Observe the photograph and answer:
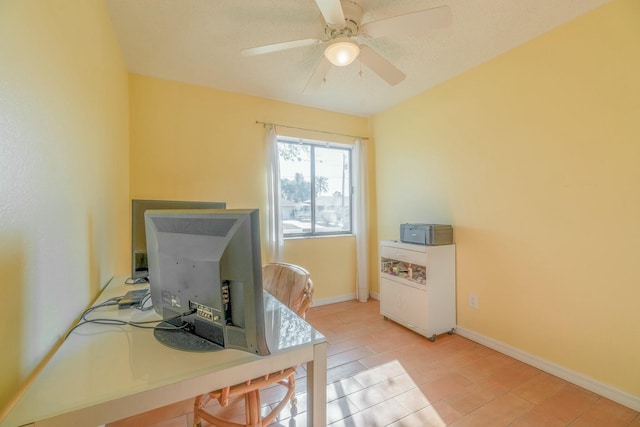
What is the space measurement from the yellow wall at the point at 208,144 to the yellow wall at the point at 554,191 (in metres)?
1.61

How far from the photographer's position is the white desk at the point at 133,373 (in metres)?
0.64

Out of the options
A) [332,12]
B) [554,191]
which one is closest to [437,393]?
[554,191]

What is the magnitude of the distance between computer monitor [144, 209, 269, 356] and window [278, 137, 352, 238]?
2233 mm

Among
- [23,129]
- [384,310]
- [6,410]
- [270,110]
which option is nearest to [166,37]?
[270,110]

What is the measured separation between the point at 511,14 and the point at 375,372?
2.67 m

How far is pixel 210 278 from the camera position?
2.69 feet

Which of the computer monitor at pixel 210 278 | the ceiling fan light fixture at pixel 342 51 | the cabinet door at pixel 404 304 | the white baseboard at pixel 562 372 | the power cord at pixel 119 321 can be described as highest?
the ceiling fan light fixture at pixel 342 51

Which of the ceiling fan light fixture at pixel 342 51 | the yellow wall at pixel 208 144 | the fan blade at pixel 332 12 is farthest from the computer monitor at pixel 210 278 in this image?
the yellow wall at pixel 208 144

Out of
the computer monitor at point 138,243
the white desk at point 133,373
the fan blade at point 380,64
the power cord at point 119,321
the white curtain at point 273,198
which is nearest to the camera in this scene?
the white desk at point 133,373

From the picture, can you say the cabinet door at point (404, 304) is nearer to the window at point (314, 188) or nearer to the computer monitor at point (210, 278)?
the window at point (314, 188)

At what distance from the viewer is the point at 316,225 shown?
11.6 feet

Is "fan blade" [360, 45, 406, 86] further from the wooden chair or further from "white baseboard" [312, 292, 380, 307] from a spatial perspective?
"white baseboard" [312, 292, 380, 307]

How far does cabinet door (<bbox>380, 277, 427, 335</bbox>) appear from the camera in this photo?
252 centimetres

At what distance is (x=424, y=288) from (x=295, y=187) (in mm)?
1860
